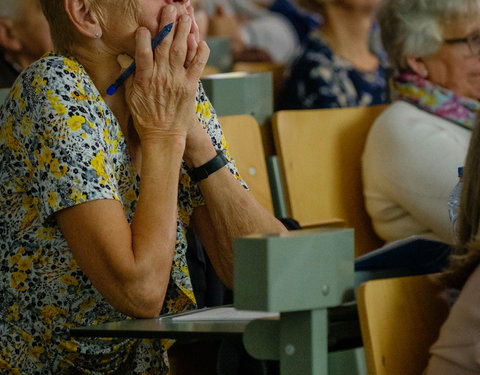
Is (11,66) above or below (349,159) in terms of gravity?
above

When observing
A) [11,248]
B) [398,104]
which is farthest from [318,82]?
[11,248]

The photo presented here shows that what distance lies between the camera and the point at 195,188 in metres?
2.02

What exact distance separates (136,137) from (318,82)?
2010 millimetres

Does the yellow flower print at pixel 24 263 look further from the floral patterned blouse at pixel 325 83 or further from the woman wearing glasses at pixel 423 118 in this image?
the floral patterned blouse at pixel 325 83

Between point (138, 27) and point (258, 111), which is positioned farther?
point (258, 111)

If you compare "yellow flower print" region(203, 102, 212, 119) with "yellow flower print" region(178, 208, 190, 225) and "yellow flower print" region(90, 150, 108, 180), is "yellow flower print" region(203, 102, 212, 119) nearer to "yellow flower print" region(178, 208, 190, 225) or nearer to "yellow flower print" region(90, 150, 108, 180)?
"yellow flower print" region(178, 208, 190, 225)

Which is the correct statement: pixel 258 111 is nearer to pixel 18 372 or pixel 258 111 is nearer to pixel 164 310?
pixel 164 310

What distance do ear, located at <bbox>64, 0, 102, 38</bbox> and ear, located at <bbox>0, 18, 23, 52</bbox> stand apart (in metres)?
1.65

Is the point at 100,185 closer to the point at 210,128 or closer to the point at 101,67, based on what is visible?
the point at 101,67

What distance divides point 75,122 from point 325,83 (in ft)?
7.45

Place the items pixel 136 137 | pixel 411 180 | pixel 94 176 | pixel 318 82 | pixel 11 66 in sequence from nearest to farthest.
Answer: pixel 94 176 → pixel 136 137 → pixel 411 180 → pixel 11 66 → pixel 318 82

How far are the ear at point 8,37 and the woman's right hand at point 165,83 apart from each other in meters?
1.70

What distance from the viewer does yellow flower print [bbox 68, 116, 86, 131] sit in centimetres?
171

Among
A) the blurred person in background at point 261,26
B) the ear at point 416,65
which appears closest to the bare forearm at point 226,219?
the ear at point 416,65
